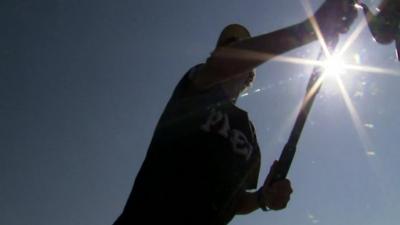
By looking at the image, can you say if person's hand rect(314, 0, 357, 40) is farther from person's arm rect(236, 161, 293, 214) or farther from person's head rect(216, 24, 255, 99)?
person's arm rect(236, 161, 293, 214)

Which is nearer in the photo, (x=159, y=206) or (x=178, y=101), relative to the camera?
(x=159, y=206)

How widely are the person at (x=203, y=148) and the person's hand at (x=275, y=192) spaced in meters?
0.02

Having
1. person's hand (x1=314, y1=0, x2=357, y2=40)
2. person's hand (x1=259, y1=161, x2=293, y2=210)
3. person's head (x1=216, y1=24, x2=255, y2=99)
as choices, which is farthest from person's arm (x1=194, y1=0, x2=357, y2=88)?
person's hand (x1=259, y1=161, x2=293, y2=210)

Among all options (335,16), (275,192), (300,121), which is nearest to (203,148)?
(300,121)

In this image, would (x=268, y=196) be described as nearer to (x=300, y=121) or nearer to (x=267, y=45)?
(x=300, y=121)

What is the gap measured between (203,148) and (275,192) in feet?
2.76

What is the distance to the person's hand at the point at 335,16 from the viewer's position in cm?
310

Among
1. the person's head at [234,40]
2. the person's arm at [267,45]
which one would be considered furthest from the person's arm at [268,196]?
the person's arm at [267,45]

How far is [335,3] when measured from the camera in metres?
3.10

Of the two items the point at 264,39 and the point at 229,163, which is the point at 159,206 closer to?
the point at 229,163

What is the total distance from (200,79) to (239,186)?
95 cm

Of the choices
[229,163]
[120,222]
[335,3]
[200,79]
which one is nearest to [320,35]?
[335,3]

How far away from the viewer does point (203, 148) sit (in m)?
3.74

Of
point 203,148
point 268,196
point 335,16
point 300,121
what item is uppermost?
point 335,16
